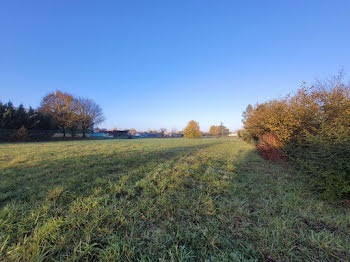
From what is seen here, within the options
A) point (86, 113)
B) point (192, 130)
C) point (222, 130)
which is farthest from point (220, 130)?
point (86, 113)

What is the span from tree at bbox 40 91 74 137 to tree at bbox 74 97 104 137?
1063 millimetres

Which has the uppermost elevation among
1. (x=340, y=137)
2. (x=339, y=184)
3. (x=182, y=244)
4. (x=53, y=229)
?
(x=340, y=137)

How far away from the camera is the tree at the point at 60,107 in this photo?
2200 cm

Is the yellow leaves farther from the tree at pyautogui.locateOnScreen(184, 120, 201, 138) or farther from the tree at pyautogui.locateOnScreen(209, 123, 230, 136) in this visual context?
the tree at pyautogui.locateOnScreen(209, 123, 230, 136)

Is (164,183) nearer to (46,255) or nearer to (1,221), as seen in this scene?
(46,255)

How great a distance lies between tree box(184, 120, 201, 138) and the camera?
36531 mm

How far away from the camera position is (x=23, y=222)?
67.9 inches

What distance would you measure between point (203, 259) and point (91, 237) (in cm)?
127

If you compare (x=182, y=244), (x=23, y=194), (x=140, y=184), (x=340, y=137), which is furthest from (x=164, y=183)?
(x=340, y=137)

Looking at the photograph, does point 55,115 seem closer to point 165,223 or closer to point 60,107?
point 60,107

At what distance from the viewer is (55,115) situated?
21562 mm

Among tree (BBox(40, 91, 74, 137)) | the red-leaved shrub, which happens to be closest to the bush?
tree (BBox(40, 91, 74, 137))

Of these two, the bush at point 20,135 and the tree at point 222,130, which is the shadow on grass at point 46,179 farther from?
the tree at point 222,130

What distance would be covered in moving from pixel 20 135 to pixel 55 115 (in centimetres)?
667
